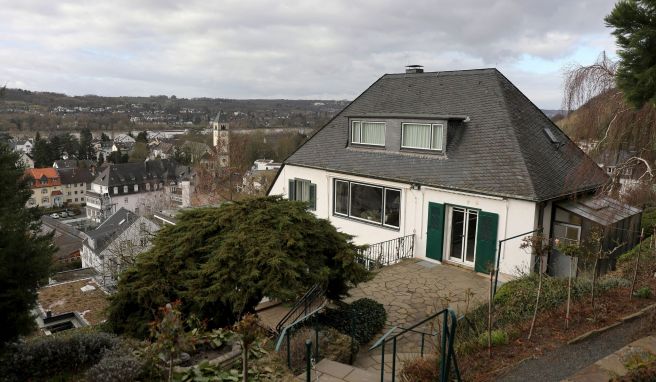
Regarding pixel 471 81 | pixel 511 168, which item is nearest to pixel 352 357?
pixel 511 168

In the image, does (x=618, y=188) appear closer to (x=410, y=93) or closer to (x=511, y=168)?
(x=511, y=168)

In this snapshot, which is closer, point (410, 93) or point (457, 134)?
point (457, 134)

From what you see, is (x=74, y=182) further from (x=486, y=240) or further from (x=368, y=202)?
(x=486, y=240)

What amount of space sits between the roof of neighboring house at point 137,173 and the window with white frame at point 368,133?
81830 millimetres

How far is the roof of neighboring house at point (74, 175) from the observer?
98000 mm

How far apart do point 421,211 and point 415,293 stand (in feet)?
12.6

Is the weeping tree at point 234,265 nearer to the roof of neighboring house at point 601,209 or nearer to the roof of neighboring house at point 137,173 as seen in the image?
the roof of neighboring house at point 601,209

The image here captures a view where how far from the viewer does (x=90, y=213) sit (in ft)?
306

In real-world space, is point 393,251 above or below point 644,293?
below

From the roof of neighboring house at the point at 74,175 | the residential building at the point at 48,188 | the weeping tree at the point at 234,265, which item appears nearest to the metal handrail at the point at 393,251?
the weeping tree at the point at 234,265

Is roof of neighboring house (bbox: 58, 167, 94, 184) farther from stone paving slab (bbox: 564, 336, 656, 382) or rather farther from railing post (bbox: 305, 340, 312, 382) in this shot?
stone paving slab (bbox: 564, 336, 656, 382)

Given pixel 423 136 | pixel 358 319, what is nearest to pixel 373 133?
pixel 423 136

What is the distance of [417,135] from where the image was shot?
15906 mm

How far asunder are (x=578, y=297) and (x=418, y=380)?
485 centimetres
